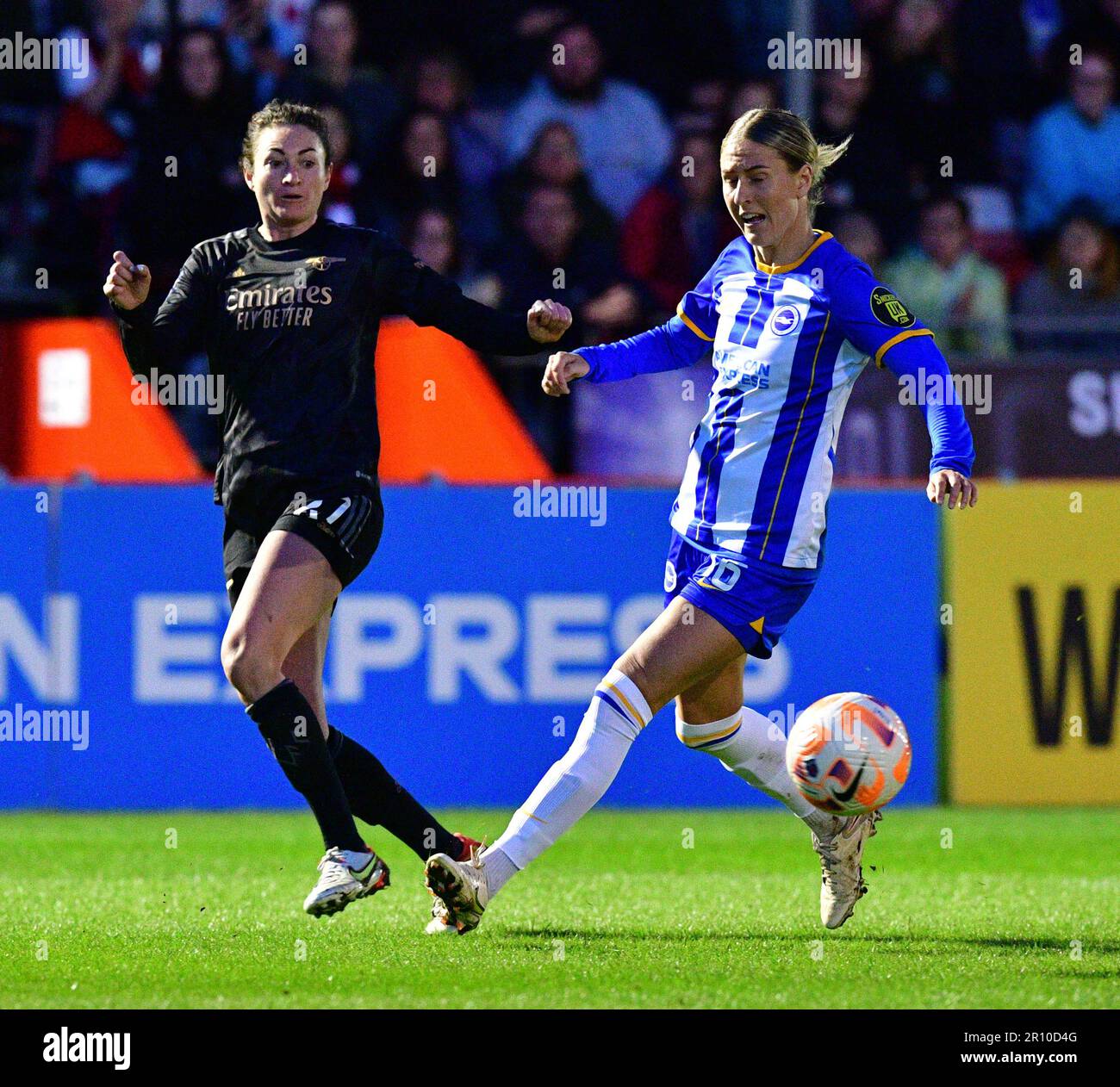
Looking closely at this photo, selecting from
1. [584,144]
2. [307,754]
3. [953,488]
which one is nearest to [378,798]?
[307,754]

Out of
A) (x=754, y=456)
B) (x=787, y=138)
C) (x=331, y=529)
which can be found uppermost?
(x=787, y=138)

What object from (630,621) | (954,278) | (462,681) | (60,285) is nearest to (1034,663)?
(630,621)

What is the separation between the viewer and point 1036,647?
9250 millimetres

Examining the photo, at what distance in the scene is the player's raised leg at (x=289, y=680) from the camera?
523 centimetres

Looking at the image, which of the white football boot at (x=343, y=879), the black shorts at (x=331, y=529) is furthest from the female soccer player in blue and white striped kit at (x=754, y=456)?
the black shorts at (x=331, y=529)

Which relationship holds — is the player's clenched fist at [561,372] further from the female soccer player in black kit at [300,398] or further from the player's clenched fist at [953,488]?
the player's clenched fist at [953,488]

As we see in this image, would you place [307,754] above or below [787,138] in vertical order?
below

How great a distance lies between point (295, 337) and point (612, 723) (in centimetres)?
138

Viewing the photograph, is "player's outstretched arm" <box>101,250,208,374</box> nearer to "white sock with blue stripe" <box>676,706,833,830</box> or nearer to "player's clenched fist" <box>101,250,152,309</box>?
"player's clenched fist" <box>101,250,152,309</box>

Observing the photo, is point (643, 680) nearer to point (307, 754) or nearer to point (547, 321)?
point (307, 754)

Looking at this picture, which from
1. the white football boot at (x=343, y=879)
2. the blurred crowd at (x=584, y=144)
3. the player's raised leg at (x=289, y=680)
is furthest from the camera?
the blurred crowd at (x=584, y=144)

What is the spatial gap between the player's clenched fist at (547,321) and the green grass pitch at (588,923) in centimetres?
167

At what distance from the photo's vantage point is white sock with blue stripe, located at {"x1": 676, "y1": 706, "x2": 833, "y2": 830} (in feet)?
19.2

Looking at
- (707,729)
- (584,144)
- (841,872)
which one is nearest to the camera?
(841,872)
